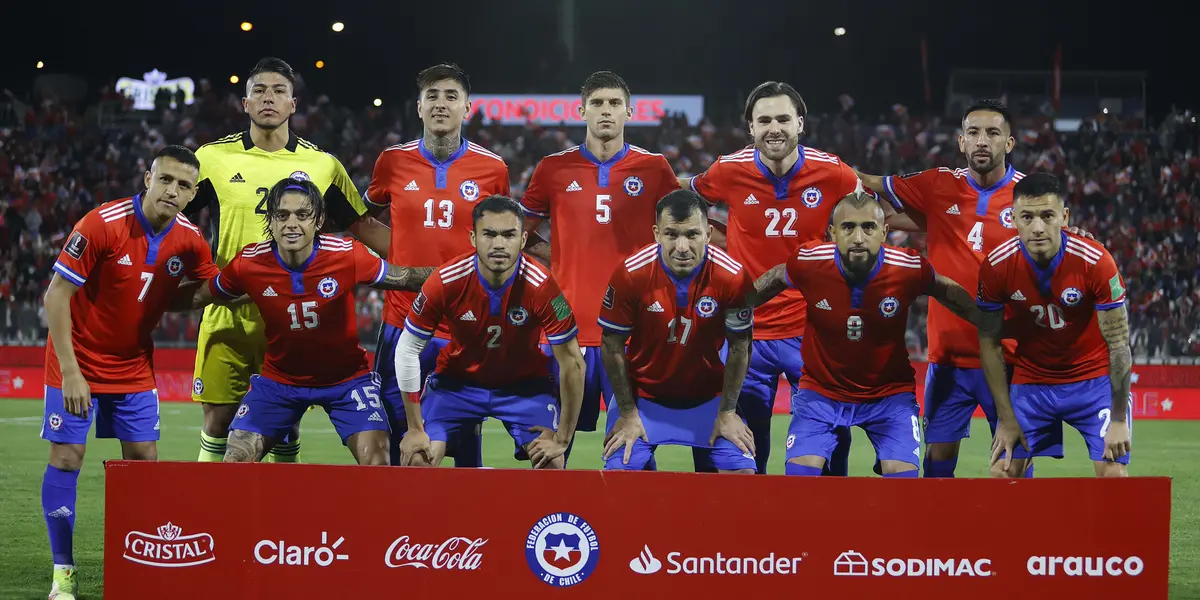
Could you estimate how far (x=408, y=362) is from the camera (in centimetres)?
528

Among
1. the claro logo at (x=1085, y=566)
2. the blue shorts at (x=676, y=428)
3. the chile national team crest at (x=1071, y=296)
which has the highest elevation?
the chile national team crest at (x=1071, y=296)

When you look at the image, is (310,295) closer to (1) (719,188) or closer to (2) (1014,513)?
(1) (719,188)

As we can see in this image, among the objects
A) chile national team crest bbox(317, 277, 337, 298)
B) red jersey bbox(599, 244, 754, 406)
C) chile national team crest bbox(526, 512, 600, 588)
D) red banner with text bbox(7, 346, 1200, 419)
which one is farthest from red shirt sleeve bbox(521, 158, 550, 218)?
red banner with text bbox(7, 346, 1200, 419)

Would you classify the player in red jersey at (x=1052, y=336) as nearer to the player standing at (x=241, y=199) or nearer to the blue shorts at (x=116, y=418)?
the player standing at (x=241, y=199)

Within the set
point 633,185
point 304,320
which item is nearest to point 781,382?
point 633,185

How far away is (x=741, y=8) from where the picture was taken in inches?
1079

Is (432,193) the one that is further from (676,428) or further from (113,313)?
(676,428)

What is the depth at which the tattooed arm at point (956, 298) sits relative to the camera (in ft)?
17.5

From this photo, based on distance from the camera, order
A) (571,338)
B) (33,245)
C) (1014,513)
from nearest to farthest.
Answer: (1014,513)
(571,338)
(33,245)

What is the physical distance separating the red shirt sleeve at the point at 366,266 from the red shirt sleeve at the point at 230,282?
54cm

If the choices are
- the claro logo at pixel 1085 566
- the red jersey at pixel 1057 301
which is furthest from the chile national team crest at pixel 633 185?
the claro logo at pixel 1085 566

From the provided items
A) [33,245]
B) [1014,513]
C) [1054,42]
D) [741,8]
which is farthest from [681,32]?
[1014,513]

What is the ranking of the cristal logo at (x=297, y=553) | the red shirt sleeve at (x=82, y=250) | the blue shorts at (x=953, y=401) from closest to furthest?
the cristal logo at (x=297, y=553)
the red shirt sleeve at (x=82, y=250)
the blue shorts at (x=953, y=401)

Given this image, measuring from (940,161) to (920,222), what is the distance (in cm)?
1585
